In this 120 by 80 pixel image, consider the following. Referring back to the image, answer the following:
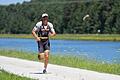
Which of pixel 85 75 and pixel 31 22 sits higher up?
pixel 85 75

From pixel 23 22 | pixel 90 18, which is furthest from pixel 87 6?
pixel 23 22

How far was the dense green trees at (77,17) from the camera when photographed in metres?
134

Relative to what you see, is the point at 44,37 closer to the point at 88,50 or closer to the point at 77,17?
the point at 88,50

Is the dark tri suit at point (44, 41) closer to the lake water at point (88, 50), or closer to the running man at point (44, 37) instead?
the running man at point (44, 37)

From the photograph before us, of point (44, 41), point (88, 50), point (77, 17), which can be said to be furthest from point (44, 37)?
point (77, 17)

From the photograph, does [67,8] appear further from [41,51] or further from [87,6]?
[41,51]

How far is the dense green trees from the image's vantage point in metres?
134

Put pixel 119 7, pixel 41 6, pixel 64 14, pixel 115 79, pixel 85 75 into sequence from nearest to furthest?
1. pixel 115 79
2. pixel 85 75
3. pixel 119 7
4. pixel 64 14
5. pixel 41 6

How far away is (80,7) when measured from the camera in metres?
161

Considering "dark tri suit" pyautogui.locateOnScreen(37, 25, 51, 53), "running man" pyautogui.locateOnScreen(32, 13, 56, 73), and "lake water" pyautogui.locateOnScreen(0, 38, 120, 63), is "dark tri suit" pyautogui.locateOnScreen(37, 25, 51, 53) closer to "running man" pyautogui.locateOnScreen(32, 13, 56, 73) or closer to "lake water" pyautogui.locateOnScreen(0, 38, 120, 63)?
"running man" pyautogui.locateOnScreen(32, 13, 56, 73)

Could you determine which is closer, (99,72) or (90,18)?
(99,72)

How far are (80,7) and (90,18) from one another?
17.9m

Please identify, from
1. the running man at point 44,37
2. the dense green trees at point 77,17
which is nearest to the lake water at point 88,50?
Answer: the running man at point 44,37

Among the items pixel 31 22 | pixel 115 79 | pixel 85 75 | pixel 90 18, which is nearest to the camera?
pixel 115 79
